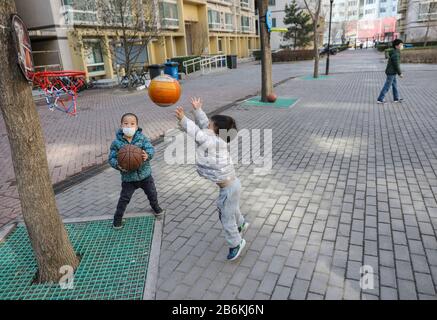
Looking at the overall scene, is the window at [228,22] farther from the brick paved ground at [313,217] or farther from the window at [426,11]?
the brick paved ground at [313,217]

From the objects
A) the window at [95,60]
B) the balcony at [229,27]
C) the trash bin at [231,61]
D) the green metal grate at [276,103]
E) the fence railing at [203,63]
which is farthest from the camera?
the balcony at [229,27]

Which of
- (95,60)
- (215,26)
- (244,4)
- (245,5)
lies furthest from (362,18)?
(95,60)

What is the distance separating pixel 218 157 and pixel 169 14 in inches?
1287

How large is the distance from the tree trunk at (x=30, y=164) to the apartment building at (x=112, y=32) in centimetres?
1809

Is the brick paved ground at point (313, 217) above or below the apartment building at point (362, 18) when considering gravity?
below

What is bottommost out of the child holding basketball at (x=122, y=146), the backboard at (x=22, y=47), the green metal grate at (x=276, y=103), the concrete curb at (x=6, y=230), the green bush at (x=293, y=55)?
the concrete curb at (x=6, y=230)

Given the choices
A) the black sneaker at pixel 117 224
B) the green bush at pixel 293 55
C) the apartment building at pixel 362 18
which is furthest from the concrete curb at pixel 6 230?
the apartment building at pixel 362 18

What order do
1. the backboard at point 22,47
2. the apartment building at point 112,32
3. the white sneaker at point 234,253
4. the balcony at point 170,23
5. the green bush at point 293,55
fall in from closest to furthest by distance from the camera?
1. the backboard at point 22,47
2. the white sneaker at point 234,253
3. the apartment building at point 112,32
4. the balcony at point 170,23
5. the green bush at point 293,55

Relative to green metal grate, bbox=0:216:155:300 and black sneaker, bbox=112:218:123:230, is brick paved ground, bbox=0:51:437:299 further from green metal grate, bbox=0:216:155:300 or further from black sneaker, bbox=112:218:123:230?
black sneaker, bbox=112:218:123:230

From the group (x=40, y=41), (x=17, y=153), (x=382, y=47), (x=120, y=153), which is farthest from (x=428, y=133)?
(x=382, y=47)

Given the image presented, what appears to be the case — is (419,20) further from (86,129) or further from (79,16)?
(86,129)

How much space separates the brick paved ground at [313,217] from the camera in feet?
10.3

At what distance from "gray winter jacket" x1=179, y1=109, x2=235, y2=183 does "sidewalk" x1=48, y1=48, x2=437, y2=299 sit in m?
0.99

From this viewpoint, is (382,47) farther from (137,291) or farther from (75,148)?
(137,291)
